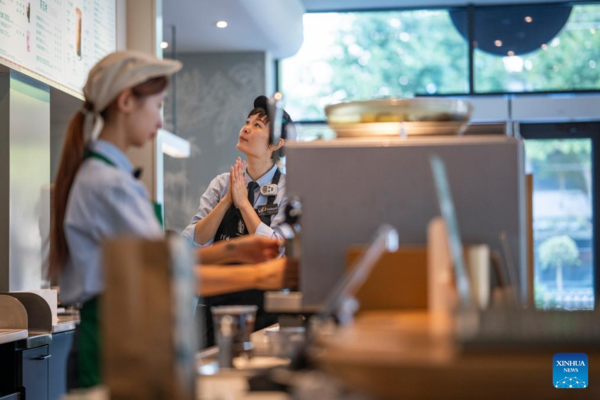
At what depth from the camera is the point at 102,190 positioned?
1645 mm

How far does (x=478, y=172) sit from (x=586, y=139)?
6.05m

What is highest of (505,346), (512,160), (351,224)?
(512,160)

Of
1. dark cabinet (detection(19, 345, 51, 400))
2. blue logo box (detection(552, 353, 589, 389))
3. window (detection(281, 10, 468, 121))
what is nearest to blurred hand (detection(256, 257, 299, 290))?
blue logo box (detection(552, 353, 589, 389))

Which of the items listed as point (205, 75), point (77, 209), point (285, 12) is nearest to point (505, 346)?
point (77, 209)

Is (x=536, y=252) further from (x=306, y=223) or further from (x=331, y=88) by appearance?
(x=306, y=223)

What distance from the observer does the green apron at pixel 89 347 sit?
68.2 inches

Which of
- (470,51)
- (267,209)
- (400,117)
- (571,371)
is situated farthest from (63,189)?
(470,51)

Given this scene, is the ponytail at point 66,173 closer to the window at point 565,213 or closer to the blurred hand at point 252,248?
the blurred hand at point 252,248

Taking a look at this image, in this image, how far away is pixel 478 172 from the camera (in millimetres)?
1844

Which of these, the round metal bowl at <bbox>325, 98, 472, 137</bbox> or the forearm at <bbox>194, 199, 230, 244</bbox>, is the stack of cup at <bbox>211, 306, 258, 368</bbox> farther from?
the forearm at <bbox>194, 199, 230, 244</bbox>

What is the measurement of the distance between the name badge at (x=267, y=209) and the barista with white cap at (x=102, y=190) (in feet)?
5.03

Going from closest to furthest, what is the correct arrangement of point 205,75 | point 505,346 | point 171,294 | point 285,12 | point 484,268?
point 505,346, point 171,294, point 484,268, point 285,12, point 205,75

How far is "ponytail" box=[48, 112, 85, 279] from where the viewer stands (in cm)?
175

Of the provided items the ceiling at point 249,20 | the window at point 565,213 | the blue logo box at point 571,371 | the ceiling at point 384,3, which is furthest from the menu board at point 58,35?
the window at point 565,213
